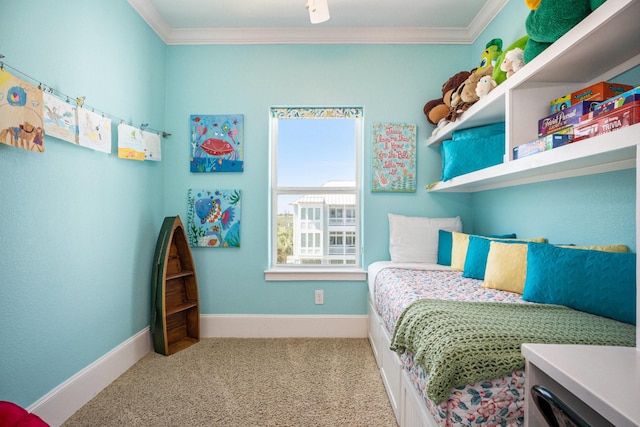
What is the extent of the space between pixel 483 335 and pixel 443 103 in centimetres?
210

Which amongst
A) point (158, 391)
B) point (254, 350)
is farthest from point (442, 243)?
point (158, 391)

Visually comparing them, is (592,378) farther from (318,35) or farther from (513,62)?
(318,35)

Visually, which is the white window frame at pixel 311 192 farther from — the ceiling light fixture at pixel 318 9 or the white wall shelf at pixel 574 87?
the white wall shelf at pixel 574 87

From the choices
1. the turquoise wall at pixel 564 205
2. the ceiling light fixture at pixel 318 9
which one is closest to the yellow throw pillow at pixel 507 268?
the turquoise wall at pixel 564 205

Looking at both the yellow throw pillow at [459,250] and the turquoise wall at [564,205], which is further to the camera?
the yellow throw pillow at [459,250]

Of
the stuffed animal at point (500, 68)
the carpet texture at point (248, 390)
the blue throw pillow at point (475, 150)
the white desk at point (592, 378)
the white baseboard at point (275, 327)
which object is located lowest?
the carpet texture at point (248, 390)

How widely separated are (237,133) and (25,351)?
1.96 m

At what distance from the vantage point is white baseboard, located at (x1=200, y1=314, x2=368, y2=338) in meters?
2.72

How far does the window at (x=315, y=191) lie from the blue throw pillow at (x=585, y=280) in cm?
157

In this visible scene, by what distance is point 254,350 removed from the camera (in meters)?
2.45

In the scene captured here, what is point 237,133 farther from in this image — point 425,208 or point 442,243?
point 442,243

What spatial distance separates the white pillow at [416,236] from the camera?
2.59m

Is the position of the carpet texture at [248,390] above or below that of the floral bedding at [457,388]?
below

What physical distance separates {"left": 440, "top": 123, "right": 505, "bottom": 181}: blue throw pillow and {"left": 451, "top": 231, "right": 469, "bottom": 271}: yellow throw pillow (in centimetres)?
46
